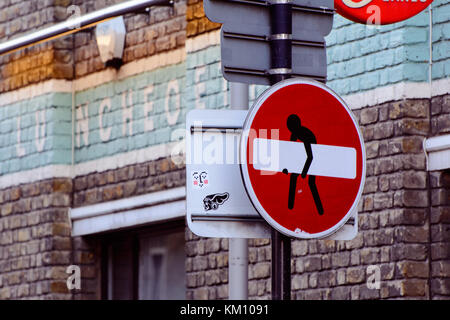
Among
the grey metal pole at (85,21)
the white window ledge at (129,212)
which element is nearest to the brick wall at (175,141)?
the white window ledge at (129,212)

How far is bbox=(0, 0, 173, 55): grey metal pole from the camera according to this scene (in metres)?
12.3

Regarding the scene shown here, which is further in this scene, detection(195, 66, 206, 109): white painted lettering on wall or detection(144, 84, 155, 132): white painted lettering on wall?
detection(144, 84, 155, 132): white painted lettering on wall

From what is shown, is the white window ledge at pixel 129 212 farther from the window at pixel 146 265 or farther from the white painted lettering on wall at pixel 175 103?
the white painted lettering on wall at pixel 175 103

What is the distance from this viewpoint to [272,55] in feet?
18.9

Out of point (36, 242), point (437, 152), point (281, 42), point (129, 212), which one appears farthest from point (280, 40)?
point (36, 242)

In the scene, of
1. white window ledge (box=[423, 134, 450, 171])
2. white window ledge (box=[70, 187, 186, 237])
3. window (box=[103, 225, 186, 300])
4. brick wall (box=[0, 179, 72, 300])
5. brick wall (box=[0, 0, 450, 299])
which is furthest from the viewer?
brick wall (box=[0, 179, 72, 300])

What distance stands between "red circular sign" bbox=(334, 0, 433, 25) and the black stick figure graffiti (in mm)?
5131

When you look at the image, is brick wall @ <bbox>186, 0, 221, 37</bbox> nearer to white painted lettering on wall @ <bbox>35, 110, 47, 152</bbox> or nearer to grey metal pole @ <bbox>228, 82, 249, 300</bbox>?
white painted lettering on wall @ <bbox>35, 110, 47, 152</bbox>

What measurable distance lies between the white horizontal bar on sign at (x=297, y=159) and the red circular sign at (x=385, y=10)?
5108 mm

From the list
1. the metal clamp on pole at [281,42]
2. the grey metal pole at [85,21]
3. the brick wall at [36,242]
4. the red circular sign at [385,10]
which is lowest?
the metal clamp on pole at [281,42]

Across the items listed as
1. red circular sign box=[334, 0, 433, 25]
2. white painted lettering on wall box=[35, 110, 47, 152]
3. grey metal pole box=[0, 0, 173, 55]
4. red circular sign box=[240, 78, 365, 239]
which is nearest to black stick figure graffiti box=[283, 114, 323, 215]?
red circular sign box=[240, 78, 365, 239]

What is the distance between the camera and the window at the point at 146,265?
1441 cm

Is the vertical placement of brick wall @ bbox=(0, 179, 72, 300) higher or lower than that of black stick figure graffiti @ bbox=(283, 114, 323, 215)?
higher
